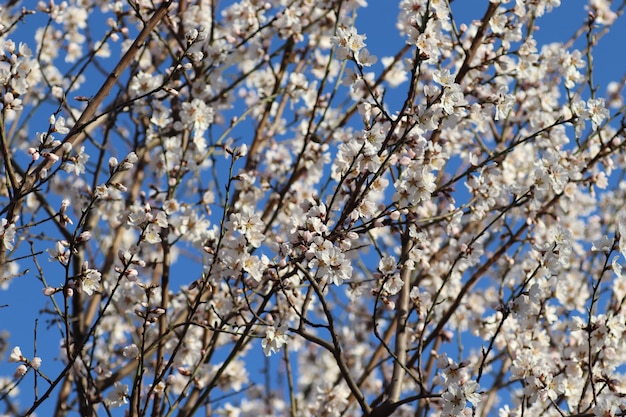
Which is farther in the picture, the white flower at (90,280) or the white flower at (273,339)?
the white flower at (273,339)

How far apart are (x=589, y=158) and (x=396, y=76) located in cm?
162

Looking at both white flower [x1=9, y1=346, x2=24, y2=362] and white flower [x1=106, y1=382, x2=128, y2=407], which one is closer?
white flower [x1=9, y1=346, x2=24, y2=362]

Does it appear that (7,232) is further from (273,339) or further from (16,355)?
(273,339)

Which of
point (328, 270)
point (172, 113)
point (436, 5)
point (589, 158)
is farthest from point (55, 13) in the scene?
point (589, 158)

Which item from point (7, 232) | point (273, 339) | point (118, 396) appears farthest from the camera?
point (118, 396)

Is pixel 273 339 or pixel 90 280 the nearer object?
pixel 90 280

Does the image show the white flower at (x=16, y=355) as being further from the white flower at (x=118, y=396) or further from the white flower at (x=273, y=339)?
the white flower at (x=273, y=339)

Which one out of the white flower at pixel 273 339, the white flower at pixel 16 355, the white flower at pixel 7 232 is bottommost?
the white flower at pixel 16 355

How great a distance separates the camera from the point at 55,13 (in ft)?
16.6

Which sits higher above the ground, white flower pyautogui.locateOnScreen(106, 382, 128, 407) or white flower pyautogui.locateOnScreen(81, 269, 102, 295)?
white flower pyautogui.locateOnScreen(81, 269, 102, 295)

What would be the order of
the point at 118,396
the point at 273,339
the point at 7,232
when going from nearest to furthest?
the point at 7,232, the point at 273,339, the point at 118,396

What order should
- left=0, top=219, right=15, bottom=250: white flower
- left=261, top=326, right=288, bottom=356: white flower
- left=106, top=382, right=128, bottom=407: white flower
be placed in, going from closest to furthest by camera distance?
left=0, top=219, right=15, bottom=250: white flower < left=261, top=326, right=288, bottom=356: white flower < left=106, top=382, right=128, bottom=407: white flower

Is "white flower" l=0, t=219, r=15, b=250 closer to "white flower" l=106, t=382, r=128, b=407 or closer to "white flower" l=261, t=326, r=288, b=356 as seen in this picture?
"white flower" l=106, t=382, r=128, b=407

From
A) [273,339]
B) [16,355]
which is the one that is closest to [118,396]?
[16,355]
